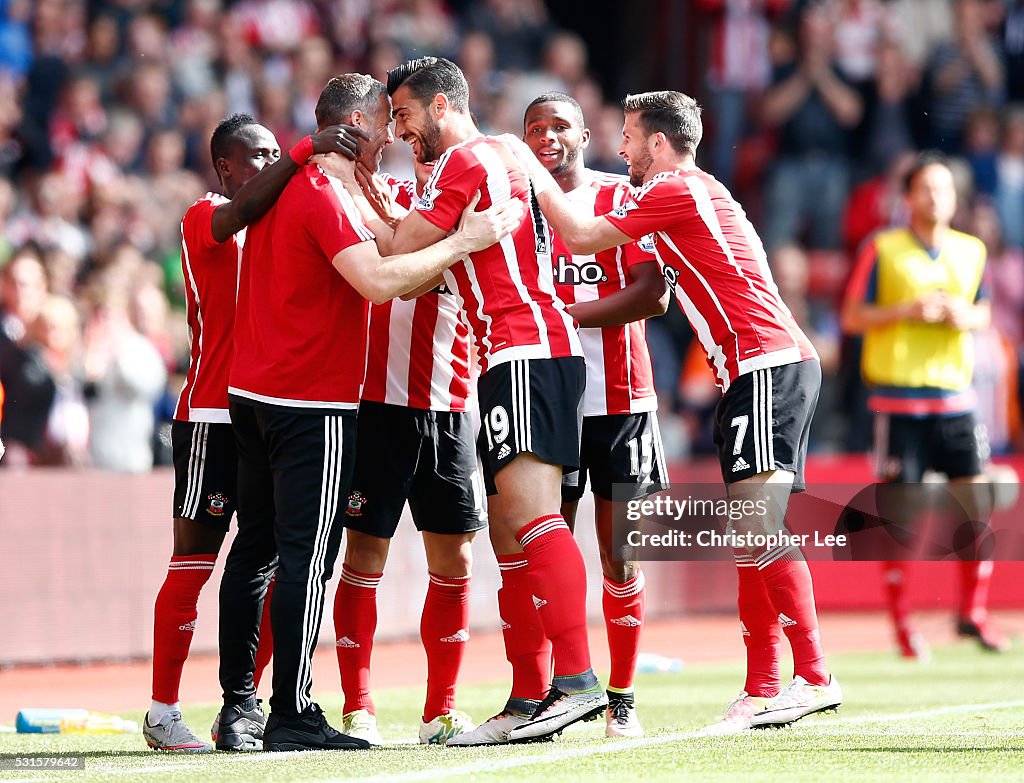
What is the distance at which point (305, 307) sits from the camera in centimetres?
610

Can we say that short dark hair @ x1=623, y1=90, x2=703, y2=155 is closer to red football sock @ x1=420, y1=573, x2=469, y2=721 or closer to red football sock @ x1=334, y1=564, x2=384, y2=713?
red football sock @ x1=420, y1=573, x2=469, y2=721

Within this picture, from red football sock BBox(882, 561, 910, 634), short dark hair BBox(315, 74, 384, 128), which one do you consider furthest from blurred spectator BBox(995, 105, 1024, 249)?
short dark hair BBox(315, 74, 384, 128)

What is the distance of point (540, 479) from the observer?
602 centimetres

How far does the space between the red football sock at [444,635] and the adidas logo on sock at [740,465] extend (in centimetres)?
122

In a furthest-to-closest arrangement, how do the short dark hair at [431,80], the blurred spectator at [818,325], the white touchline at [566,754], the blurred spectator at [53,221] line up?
the blurred spectator at [818,325]
the blurred spectator at [53,221]
the short dark hair at [431,80]
the white touchline at [566,754]

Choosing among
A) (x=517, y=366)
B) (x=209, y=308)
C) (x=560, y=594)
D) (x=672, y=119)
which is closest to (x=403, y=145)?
(x=209, y=308)

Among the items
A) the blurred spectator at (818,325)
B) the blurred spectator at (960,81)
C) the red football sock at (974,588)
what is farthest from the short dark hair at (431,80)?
the blurred spectator at (960,81)

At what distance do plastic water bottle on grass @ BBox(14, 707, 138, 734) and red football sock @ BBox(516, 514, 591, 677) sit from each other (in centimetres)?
223

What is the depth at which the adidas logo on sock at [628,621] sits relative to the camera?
6.80 m

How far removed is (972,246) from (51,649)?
246 inches

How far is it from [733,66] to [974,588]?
7.94 metres

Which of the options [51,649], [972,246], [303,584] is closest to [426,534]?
[303,584]

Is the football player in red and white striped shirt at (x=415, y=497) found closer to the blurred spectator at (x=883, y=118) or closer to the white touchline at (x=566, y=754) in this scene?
the white touchline at (x=566, y=754)

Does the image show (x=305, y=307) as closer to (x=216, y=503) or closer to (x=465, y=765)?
(x=216, y=503)
